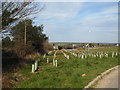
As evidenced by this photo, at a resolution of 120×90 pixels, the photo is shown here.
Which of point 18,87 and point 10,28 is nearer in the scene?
point 18,87

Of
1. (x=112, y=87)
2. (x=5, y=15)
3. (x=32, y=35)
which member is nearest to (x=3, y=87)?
(x=112, y=87)

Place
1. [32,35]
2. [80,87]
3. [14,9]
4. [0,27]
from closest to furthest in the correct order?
[80,87] < [0,27] < [14,9] < [32,35]

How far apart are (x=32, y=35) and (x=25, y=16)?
23374mm

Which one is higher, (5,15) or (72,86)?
(5,15)

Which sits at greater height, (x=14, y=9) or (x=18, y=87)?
(x=14, y=9)

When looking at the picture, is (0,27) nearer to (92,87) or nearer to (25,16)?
(25,16)

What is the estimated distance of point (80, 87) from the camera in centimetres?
791

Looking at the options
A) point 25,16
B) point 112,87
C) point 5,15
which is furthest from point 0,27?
point 112,87

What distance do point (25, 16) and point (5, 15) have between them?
151 centimetres

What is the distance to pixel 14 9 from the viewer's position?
489 inches

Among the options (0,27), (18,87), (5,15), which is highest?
(5,15)

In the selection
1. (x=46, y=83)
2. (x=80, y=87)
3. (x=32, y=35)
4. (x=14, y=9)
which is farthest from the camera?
(x=32, y=35)

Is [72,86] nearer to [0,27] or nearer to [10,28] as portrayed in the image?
[0,27]

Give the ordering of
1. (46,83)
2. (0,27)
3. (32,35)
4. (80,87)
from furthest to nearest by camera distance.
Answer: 1. (32,35)
2. (0,27)
3. (46,83)
4. (80,87)
